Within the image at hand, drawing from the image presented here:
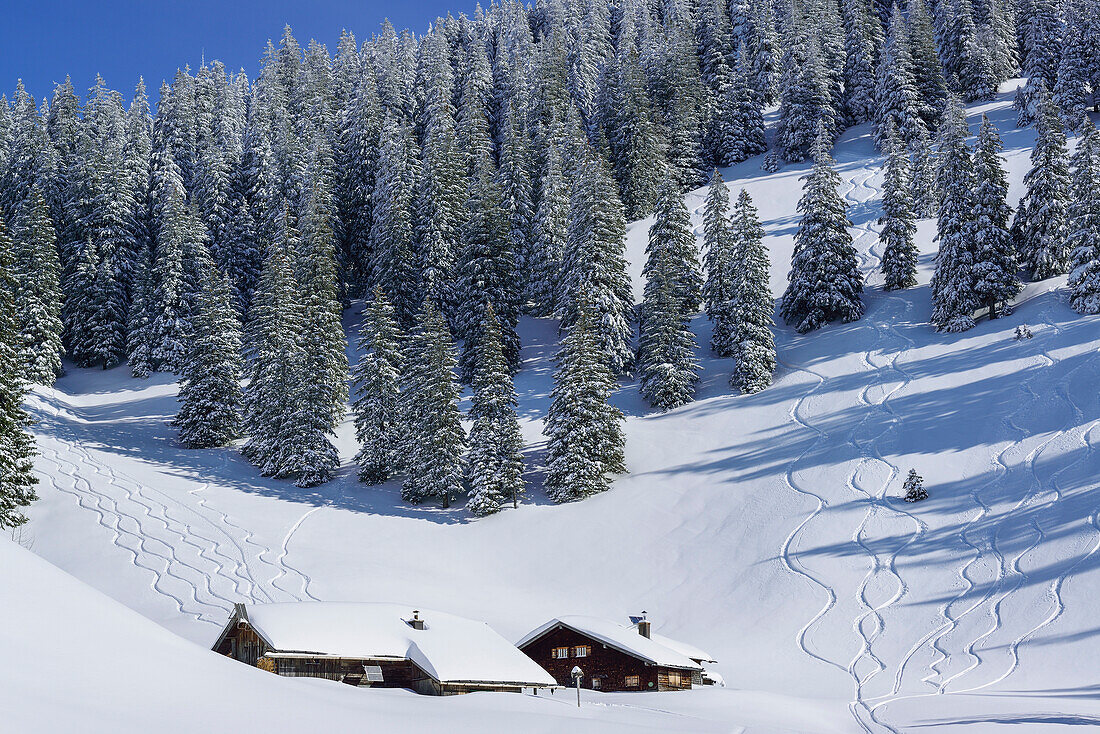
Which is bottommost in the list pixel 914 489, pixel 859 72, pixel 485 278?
pixel 914 489

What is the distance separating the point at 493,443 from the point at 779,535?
49.7 ft

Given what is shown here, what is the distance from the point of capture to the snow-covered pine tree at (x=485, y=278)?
189 ft

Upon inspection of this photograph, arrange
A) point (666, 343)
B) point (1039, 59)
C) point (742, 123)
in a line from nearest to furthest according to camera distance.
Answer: point (666, 343)
point (1039, 59)
point (742, 123)

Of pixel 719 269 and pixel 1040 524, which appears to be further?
pixel 719 269

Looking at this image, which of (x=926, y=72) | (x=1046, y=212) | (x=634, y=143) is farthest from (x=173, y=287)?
(x=926, y=72)

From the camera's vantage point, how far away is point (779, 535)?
127 ft

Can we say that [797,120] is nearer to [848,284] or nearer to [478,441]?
[848,284]

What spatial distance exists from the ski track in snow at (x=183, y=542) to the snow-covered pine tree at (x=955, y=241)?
36383mm

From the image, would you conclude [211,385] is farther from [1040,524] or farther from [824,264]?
[1040,524]

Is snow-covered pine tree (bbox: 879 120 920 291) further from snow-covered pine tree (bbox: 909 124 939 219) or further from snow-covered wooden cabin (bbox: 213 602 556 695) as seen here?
snow-covered wooden cabin (bbox: 213 602 556 695)

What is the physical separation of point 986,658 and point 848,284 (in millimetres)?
29413

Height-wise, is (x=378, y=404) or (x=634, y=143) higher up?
(x=634, y=143)

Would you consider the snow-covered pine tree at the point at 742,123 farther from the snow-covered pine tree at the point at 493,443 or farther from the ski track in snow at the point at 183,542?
the ski track in snow at the point at 183,542

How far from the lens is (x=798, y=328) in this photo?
183 feet
